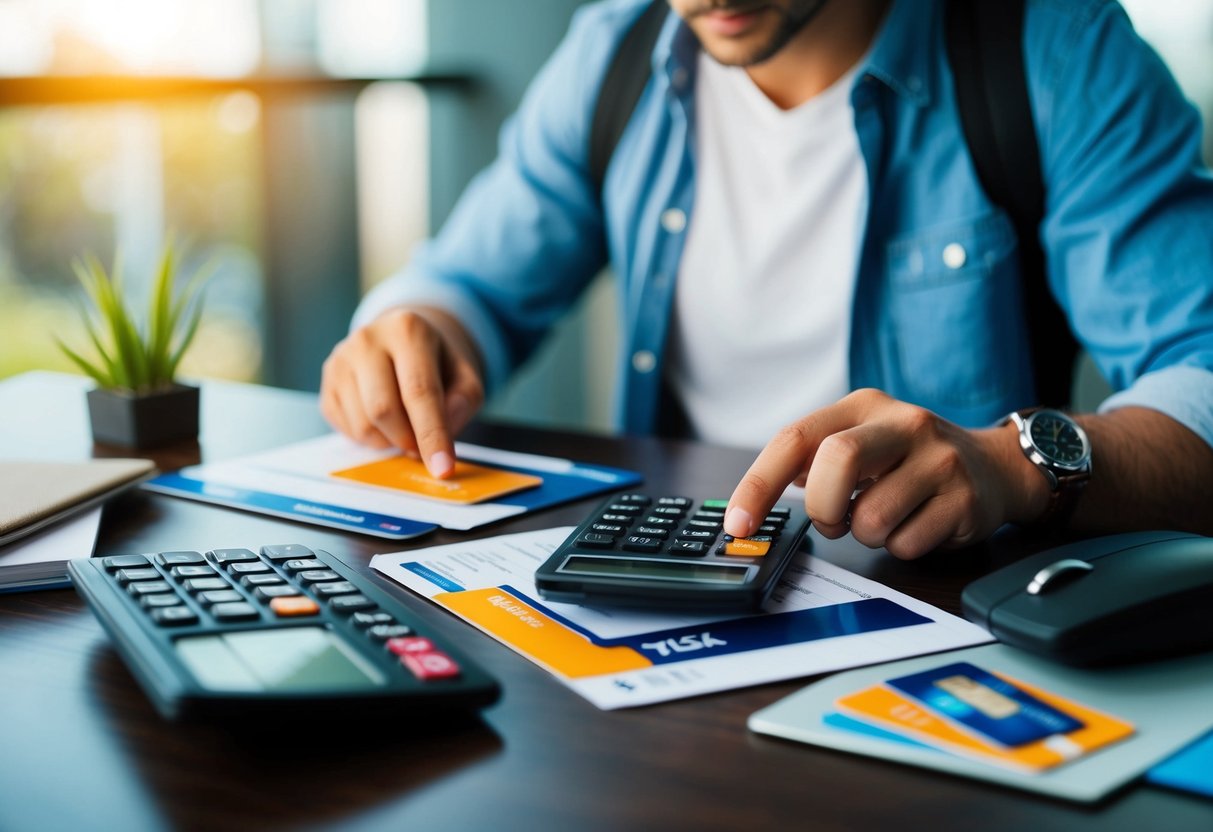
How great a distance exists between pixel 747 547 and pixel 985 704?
0.60 ft

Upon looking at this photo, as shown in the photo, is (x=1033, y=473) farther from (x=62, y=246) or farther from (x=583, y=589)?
(x=62, y=246)

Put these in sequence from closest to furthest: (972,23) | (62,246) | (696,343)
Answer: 1. (972,23)
2. (696,343)
3. (62,246)

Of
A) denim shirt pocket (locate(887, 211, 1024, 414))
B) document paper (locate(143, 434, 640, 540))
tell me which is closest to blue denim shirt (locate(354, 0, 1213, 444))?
denim shirt pocket (locate(887, 211, 1024, 414))

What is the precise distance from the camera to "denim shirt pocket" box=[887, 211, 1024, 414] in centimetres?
127

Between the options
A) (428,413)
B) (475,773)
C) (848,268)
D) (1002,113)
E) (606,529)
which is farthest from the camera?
(848,268)

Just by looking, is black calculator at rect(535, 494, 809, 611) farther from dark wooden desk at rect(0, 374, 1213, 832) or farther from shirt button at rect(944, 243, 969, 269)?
shirt button at rect(944, 243, 969, 269)

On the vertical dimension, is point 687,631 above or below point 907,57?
below

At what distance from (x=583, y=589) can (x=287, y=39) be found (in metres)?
2.56

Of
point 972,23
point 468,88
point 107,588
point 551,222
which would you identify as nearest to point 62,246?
point 468,88

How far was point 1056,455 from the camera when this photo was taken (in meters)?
0.85

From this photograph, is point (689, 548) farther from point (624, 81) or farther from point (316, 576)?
point (624, 81)

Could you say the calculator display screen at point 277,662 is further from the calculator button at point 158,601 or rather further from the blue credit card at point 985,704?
the blue credit card at point 985,704

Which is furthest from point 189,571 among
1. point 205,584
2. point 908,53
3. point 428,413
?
point 908,53

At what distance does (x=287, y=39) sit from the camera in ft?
9.45
